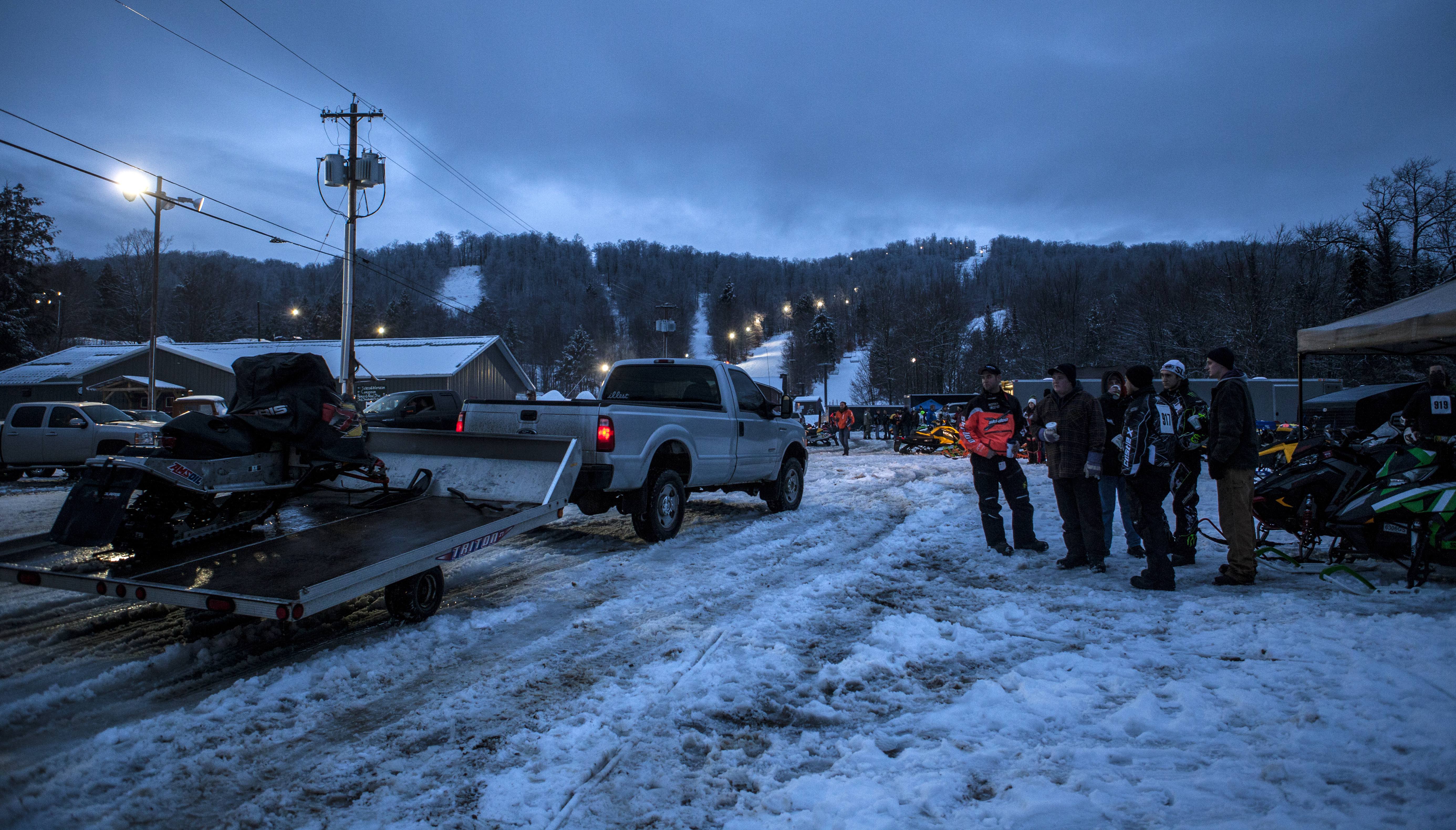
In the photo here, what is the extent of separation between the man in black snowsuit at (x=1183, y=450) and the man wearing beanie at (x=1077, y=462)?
1.74 ft

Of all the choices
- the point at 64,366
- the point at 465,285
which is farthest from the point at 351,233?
the point at 465,285

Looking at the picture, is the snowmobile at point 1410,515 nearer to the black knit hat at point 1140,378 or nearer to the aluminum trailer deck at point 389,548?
the black knit hat at point 1140,378

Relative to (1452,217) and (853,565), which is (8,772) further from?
(1452,217)

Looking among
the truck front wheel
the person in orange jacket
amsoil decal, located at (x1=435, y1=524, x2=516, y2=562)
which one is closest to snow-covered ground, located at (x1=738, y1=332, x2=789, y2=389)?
the person in orange jacket

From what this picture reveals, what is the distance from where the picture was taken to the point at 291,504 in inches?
202

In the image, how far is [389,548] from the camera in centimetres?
417

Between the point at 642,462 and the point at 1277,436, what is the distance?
74.4ft

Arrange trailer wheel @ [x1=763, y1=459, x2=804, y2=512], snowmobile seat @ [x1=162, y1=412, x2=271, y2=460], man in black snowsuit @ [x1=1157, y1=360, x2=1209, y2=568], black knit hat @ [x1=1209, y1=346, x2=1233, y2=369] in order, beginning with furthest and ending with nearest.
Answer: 1. trailer wheel @ [x1=763, y1=459, x2=804, y2=512]
2. man in black snowsuit @ [x1=1157, y1=360, x2=1209, y2=568]
3. black knit hat @ [x1=1209, y1=346, x2=1233, y2=369]
4. snowmobile seat @ [x1=162, y1=412, x2=271, y2=460]

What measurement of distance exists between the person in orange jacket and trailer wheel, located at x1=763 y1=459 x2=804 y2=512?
12.8m

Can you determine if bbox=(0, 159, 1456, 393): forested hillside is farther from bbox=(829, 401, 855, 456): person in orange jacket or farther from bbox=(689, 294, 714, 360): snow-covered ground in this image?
bbox=(829, 401, 855, 456): person in orange jacket

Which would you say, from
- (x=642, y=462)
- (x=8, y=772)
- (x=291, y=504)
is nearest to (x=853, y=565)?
(x=642, y=462)

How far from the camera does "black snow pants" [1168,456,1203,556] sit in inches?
221

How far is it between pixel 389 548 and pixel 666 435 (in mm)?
3242

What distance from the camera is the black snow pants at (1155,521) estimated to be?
17.0ft
